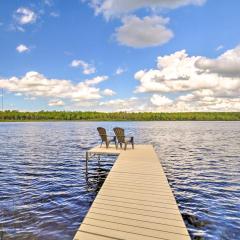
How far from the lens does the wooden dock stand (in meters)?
4.96

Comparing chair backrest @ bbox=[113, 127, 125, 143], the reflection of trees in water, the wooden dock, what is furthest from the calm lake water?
chair backrest @ bbox=[113, 127, 125, 143]

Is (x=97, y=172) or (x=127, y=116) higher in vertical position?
(x=127, y=116)

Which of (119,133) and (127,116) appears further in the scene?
(127,116)

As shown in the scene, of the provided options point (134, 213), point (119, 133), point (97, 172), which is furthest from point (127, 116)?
point (134, 213)

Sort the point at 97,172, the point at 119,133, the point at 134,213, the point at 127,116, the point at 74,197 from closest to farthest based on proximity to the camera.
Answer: the point at 134,213, the point at 74,197, the point at 97,172, the point at 119,133, the point at 127,116

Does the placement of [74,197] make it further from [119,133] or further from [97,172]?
[119,133]

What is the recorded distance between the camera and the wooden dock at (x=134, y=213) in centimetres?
496

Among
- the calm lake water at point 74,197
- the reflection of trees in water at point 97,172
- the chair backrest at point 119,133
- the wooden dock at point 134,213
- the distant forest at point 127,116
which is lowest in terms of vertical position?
the reflection of trees in water at point 97,172

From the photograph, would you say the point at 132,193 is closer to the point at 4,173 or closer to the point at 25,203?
the point at 25,203

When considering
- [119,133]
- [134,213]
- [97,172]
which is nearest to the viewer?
[134,213]

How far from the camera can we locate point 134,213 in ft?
19.7

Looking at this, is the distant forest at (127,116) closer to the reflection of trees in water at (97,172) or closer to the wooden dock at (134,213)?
the reflection of trees in water at (97,172)

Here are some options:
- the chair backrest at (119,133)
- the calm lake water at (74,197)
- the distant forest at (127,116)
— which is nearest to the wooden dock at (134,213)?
the calm lake water at (74,197)

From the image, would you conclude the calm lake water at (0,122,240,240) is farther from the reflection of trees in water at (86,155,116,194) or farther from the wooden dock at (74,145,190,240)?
the wooden dock at (74,145,190,240)
